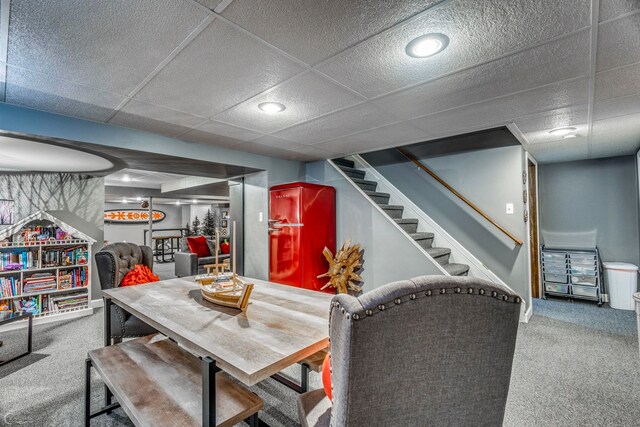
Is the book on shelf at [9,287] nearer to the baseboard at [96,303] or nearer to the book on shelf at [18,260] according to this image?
the book on shelf at [18,260]

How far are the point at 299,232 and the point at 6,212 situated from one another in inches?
152

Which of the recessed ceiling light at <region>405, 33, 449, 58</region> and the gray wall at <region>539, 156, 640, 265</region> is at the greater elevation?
the recessed ceiling light at <region>405, 33, 449, 58</region>

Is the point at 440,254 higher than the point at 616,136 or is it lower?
lower

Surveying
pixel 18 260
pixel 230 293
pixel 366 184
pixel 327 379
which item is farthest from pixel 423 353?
pixel 18 260

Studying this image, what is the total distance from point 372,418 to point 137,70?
222 cm

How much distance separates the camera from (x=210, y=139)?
Result: 3.54 metres

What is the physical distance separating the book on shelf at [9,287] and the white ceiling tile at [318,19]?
4.33m

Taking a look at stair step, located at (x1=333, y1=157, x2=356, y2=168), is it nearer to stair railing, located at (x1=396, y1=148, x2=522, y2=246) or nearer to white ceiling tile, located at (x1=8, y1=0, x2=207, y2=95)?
stair railing, located at (x1=396, y1=148, x2=522, y2=246)

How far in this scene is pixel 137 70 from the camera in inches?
74.1

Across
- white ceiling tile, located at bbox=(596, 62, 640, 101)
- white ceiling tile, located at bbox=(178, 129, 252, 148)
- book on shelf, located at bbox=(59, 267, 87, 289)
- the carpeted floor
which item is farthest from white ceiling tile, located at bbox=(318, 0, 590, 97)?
book on shelf, located at bbox=(59, 267, 87, 289)

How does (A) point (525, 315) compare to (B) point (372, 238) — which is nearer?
(A) point (525, 315)

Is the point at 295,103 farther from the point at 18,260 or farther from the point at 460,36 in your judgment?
the point at 18,260

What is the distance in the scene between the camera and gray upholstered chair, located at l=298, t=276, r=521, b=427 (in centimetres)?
79

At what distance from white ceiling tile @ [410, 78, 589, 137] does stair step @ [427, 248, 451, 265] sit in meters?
1.54
